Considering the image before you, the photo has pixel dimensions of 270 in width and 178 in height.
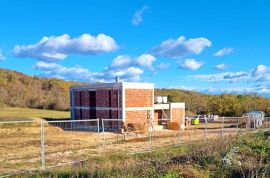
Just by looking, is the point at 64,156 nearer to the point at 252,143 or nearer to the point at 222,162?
the point at 252,143

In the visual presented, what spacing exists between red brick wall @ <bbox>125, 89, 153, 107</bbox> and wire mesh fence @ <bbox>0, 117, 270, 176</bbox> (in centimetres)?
219

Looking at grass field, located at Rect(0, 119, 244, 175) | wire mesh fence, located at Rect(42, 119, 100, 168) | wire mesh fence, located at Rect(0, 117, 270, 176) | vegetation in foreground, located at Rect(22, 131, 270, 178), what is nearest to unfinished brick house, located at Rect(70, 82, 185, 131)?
wire mesh fence, located at Rect(0, 117, 270, 176)

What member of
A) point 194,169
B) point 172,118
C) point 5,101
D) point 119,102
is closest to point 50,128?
point 119,102

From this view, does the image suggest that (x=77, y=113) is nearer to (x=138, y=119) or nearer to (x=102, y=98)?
(x=102, y=98)

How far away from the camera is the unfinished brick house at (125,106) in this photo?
37938mm

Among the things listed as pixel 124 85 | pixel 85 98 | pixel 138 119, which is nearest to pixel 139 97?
pixel 138 119

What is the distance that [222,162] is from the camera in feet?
30.1

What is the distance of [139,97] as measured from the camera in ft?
129

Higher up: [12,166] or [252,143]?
[252,143]

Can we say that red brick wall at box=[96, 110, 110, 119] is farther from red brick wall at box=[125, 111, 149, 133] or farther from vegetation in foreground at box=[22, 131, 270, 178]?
vegetation in foreground at box=[22, 131, 270, 178]

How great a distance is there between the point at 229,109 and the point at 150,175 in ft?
172

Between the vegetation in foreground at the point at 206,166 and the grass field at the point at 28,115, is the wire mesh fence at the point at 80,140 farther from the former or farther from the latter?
the grass field at the point at 28,115

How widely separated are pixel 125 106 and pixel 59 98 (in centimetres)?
4088

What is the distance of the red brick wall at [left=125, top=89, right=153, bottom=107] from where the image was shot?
38344 millimetres
